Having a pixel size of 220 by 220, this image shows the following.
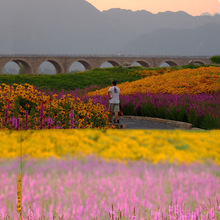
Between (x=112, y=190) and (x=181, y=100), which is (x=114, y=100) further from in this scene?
(x=112, y=190)

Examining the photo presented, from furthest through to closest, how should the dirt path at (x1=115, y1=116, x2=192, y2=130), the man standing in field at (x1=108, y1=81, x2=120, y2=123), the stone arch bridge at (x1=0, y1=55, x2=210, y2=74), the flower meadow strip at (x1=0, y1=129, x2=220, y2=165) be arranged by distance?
the stone arch bridge at (x1=0, y1=55, x2=210, y2=74)
the man standing in field at (x1=108, y1=81, x2=120, y2=123)
the dirt path at (x1=115, y1=116, x2=192, y2=130)
the flower meadow strip at (x1=0, y1=129, x2=220, y2=165)

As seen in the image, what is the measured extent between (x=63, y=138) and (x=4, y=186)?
50 centimetres

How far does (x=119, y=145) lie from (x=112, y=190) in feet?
1.21

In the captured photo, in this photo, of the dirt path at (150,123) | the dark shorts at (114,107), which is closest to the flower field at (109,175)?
the dirt path at (150,123)

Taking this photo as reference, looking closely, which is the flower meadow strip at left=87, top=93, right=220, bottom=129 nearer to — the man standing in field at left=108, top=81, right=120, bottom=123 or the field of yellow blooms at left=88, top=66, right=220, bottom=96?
the man standing in field at left=108, top=81, right=120, bottom=123

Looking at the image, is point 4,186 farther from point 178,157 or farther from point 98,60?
point 98,60

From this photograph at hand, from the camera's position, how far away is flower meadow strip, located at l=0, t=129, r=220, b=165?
1849 millimetres

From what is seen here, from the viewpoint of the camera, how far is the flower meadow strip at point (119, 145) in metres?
1.85

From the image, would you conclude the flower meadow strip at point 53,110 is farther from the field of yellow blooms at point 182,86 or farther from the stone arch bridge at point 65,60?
the stone arch bridge at point 65,60

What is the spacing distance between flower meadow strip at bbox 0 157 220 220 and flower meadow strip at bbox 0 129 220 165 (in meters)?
0.06

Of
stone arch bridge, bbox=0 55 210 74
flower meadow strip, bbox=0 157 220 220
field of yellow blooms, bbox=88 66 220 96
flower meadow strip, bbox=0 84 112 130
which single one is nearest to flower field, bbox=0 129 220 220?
flower meadow strip, bbox=0 157 220 220

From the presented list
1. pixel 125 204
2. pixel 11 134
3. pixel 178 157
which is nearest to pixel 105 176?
pixel 125 204

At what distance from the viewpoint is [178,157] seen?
6.02ft

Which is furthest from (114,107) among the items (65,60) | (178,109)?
(65,60)
